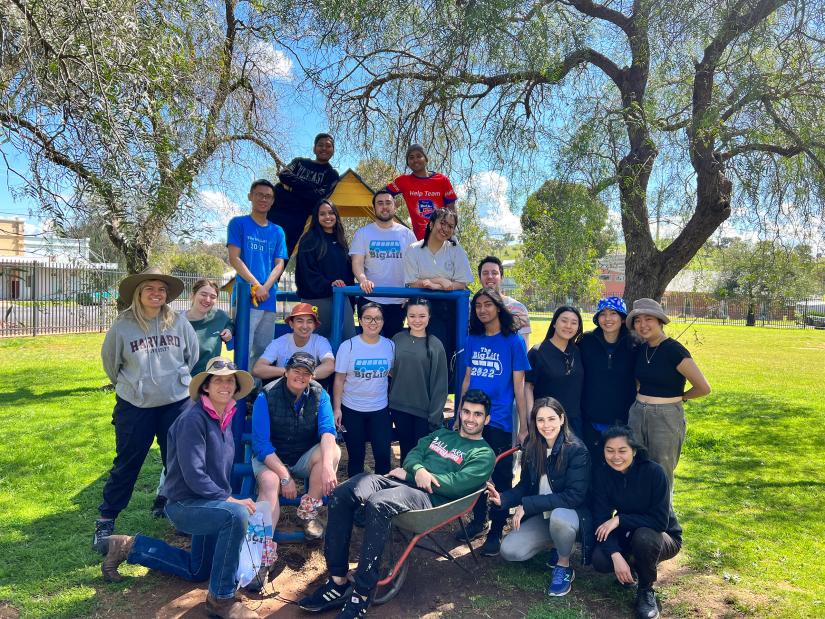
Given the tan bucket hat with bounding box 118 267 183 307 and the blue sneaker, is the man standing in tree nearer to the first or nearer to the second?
the tan bucket hat with bounding box 118 267 183 307

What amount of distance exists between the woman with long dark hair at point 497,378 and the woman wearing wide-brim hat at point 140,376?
2084 millimetres

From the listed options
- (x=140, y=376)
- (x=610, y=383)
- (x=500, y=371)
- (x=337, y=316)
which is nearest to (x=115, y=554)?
(x=140, y=376)

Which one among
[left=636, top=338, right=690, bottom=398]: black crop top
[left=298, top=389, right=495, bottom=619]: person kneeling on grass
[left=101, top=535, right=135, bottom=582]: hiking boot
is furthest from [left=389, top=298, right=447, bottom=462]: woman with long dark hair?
[left=101, top=535, right=135, bottom=582]: hiking boot

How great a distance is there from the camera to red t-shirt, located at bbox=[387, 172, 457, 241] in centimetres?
568

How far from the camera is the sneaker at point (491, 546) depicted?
4.00 m

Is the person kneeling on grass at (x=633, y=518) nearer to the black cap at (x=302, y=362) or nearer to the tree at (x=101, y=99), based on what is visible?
the black cap at (x=302, y=362)

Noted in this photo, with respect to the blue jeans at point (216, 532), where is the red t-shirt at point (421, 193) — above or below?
above

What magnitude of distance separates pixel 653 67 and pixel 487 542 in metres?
5.44

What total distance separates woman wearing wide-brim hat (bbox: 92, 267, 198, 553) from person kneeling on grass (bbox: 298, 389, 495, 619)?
146 cm

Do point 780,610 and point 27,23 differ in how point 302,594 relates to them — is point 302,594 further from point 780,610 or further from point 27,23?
point 27,23

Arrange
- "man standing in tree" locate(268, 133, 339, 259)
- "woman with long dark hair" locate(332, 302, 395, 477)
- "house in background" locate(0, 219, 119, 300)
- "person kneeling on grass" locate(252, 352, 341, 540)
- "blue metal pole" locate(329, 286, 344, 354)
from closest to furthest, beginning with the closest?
"person kneeling on grass" locate(252, 352, 341, 540), "woman with long dark hair" locate(332, 302, 395, 477), "blue metal pole" locate(329, 286, 344, 354), "house in background" locate(0, 219, 119, 300), "man standing in tree" locate(268, 133, 339, 259)

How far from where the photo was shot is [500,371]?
164 inches

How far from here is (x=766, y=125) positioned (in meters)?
5.62

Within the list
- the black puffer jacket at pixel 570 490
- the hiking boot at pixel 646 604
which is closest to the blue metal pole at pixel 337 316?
the black puffer jacket at pixel 570 490
